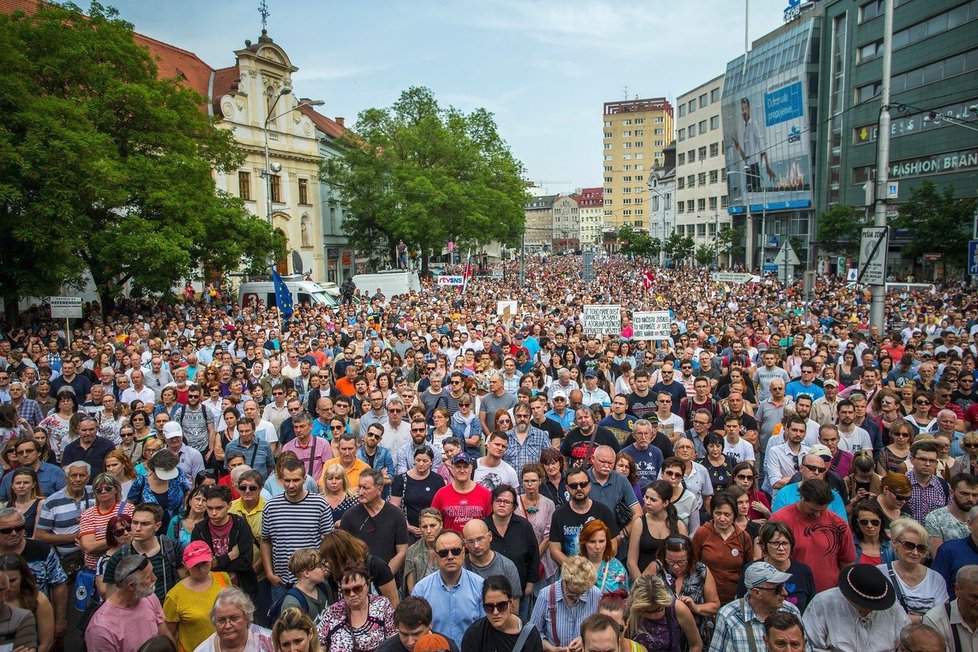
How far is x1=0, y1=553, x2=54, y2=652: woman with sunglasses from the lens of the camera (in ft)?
13.7

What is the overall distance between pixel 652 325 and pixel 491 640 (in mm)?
10769

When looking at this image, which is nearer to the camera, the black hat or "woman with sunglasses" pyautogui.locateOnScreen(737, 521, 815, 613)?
the black hat

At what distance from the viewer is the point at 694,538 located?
486cm

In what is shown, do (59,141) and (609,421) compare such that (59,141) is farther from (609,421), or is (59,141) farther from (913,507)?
(913,507)

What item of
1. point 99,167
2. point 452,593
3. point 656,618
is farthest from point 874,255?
point 99,167

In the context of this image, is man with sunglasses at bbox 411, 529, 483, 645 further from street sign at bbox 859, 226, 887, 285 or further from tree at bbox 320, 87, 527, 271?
tree at bbox 320, 87, 527, 271

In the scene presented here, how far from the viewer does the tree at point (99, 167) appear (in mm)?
17219

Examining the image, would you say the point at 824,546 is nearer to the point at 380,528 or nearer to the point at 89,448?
the point at 380,528

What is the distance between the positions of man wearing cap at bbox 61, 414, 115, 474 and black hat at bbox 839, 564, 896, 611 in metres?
6.90

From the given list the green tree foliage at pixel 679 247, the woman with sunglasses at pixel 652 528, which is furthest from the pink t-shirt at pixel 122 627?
the green tree foliage at pixel 679 247

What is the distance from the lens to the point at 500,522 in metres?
4.95

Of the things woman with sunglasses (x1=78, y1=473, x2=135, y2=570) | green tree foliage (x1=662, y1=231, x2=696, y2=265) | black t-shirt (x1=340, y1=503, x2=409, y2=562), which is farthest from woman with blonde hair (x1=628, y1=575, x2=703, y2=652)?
green tree foliage (x1=662, y1=231, x2=696, y2=265)

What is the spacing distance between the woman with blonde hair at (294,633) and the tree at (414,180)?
39.9 m

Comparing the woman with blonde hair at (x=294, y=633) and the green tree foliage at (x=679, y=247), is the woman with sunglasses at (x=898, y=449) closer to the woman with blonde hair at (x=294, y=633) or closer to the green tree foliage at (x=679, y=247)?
the woman with blonde hair at (x=294, y=633)
